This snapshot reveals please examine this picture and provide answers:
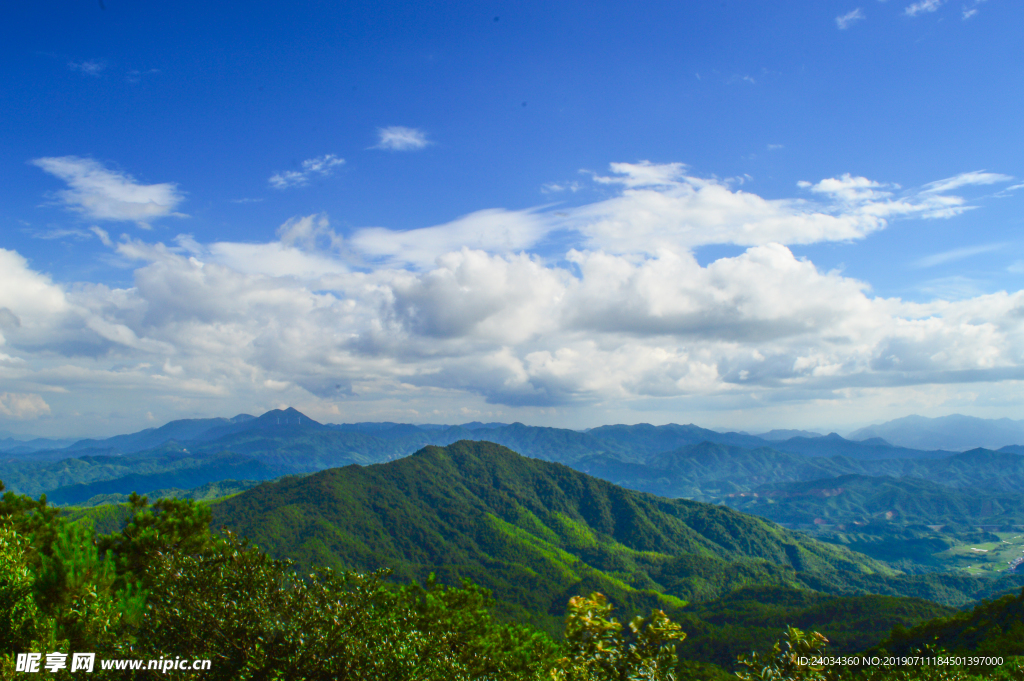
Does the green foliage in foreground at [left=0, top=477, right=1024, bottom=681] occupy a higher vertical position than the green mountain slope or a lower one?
higher

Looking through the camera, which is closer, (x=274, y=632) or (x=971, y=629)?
(x=274, y=632)

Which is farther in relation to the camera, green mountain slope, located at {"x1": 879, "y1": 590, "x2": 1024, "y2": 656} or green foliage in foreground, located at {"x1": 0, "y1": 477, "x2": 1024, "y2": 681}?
green mountain slope, located at {"x1": 879, "y1": 590, "x2": 1024, "y2": 656}

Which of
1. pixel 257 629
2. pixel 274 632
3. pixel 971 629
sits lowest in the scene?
pixel 971 629

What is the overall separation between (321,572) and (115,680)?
24.5 feet

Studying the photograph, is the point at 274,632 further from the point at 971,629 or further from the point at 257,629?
the point at 971,629

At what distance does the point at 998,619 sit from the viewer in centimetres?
10094

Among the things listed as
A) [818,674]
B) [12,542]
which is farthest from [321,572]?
[818,674]

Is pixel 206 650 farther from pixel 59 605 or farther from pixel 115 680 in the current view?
pixel 59 605

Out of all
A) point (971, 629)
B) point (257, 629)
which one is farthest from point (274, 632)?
point (971, 629)

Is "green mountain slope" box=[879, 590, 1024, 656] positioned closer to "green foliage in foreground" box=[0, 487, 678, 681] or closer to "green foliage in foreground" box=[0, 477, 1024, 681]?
"green foliage in foreground" box=[0, 477, 1024, 681]

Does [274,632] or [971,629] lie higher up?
[274,632]

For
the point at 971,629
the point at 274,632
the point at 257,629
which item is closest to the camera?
the point at 257,629

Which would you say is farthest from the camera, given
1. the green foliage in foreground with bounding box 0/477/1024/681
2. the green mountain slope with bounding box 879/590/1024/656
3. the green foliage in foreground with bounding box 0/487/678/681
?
the green mountain slope with bounding box 879/590/1024/656

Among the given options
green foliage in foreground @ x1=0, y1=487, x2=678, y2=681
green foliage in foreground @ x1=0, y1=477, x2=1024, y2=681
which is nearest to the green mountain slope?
green foliage in foreground @ x1=0, y1=477, x2=1024, y2=681
